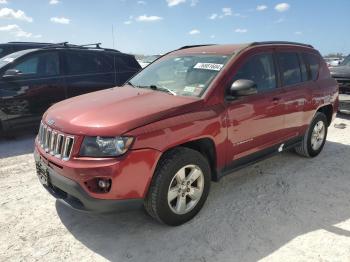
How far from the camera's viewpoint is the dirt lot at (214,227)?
308cm

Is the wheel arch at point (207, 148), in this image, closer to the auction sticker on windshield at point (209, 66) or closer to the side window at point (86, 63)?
the auction sticker on windshield at point (209, 66)

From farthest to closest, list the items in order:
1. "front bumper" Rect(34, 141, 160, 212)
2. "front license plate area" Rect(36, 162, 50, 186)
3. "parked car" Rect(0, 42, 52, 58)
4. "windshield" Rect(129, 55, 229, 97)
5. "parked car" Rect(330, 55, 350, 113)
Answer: "parked car" Rect(0, 42, 52, 58) < "parked car" Rect(330, 55, 350, 113) < "windshield" Rect(129, 55, 229, 97) < "front license plate area" Rect(36, 162, 50, 186) < "front bumper" Rect(34, 141, 160, 212)

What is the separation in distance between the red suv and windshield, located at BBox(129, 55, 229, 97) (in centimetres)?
1

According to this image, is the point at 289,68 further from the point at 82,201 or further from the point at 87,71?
the point at 87,71

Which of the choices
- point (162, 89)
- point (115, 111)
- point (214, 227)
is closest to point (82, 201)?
point (115, 111)

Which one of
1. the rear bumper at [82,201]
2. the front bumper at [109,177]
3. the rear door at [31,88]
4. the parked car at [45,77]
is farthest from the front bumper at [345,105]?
the rear bumper at [82,201]

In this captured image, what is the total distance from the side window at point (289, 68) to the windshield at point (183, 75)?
1.06 metres

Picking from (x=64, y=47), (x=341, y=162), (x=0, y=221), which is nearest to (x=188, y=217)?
(x=0, y=221)

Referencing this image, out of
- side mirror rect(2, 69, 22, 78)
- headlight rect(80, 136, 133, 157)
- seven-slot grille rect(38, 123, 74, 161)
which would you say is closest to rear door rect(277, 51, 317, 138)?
→ headlight rect(80, 136, 133, 157)

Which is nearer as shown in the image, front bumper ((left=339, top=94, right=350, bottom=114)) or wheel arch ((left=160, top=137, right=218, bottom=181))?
wheel arch ((left=160, top=137, right=218, bottom=181))

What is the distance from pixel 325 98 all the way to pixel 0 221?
186 inches

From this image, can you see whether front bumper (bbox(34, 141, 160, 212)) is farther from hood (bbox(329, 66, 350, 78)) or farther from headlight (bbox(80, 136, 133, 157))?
hood (bbox(329, 66, 350, 78))

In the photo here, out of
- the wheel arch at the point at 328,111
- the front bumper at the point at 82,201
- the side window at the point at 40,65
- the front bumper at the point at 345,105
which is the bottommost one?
the front bumper at the point at 82,201

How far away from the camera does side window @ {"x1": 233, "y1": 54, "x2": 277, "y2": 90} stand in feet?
13.2
